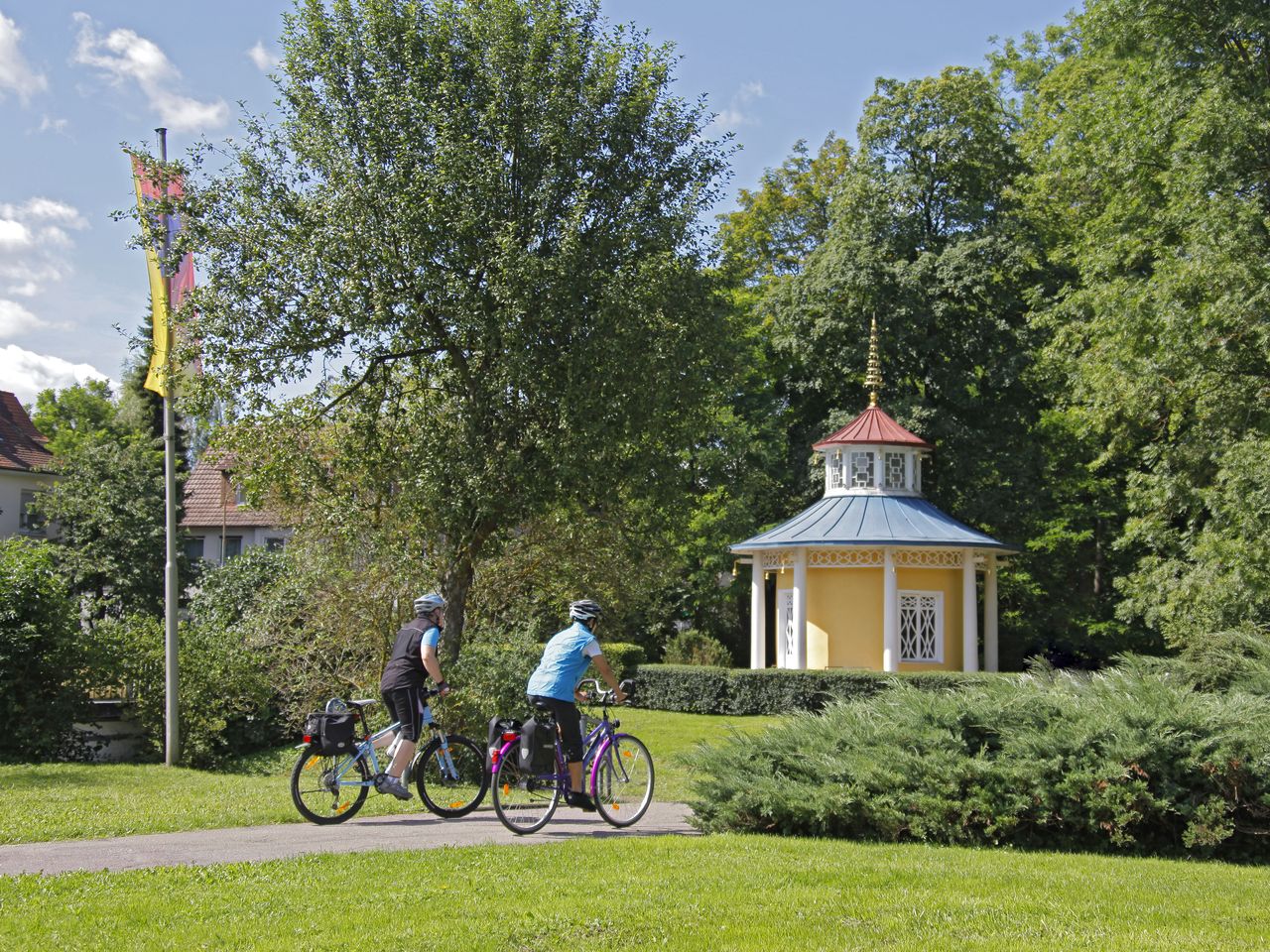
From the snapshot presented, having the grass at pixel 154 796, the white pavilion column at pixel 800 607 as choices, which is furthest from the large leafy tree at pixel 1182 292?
the grass at pixel 154 796

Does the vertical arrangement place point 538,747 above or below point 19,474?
below

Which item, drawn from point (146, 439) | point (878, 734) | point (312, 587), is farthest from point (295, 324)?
point (146, 439)

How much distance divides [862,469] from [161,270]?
19.5 m

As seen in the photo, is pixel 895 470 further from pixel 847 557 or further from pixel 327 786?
pixel 327 786

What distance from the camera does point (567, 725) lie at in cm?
1041

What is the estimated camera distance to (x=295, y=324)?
18328 mm

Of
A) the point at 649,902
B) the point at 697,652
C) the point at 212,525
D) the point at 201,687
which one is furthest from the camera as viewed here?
the point at 212,525

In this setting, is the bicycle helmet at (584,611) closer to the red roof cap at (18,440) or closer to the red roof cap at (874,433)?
the red roof cap at (874,433)

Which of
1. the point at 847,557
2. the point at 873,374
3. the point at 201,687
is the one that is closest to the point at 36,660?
the point at 201,687

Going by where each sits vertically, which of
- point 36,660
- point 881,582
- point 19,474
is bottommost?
point 36,660

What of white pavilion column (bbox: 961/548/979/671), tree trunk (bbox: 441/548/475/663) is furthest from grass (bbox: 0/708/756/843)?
white pavilion column (bbox: 961/548/979/671)

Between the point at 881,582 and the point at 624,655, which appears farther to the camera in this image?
the point at 624,655

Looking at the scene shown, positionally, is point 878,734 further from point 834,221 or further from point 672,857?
point 834,221

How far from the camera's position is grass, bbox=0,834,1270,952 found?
6.52 m
